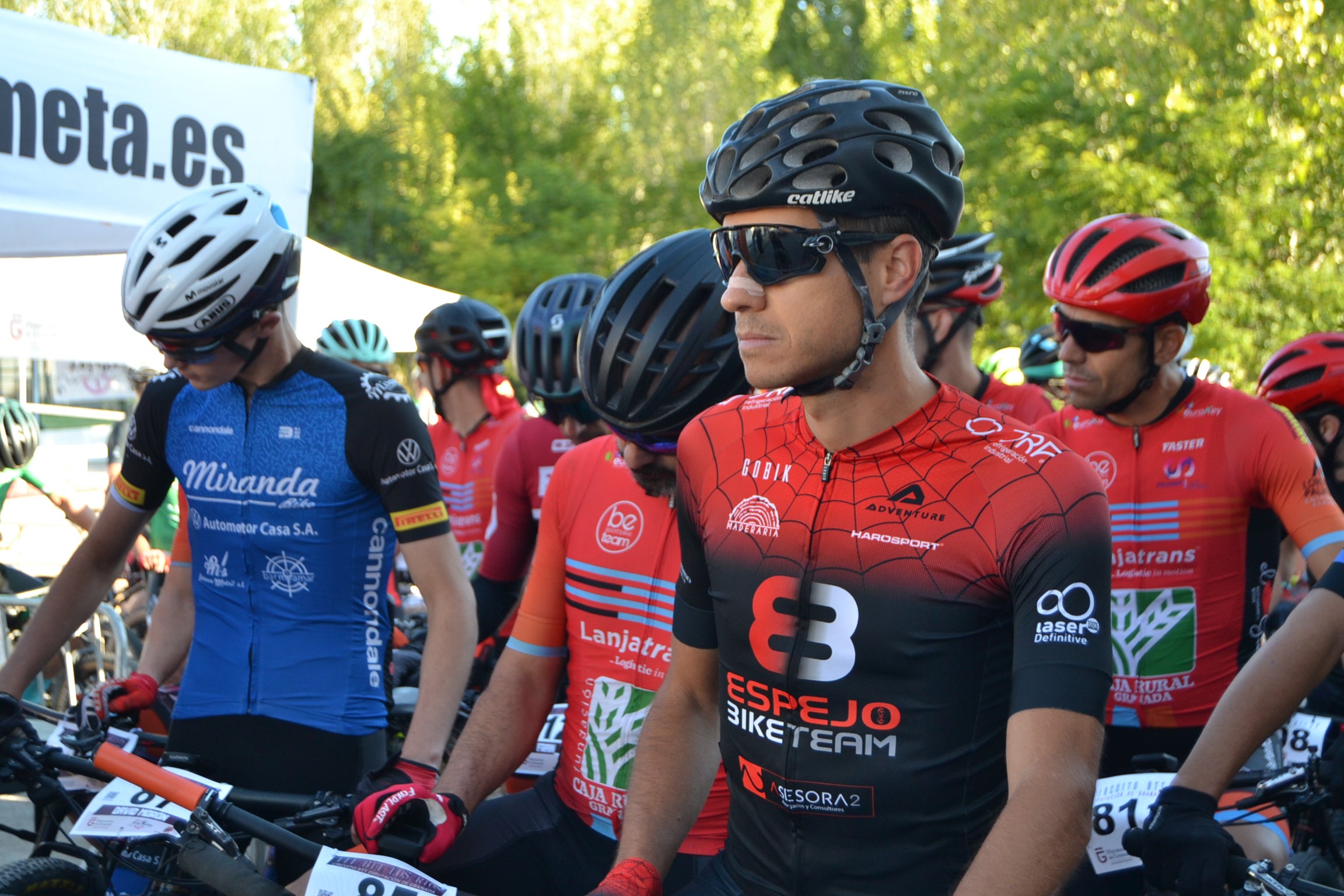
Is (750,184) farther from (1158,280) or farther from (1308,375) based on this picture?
(1308,375)

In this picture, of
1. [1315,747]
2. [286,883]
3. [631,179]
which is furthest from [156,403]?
[631,179]

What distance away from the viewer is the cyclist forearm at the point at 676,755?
232cm

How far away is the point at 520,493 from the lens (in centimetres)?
516

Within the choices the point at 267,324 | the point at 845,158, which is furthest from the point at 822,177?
the point at 267,324

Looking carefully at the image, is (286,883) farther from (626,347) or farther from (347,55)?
(347,55)

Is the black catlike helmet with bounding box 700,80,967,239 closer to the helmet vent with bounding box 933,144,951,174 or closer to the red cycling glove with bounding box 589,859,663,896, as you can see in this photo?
the helmet vent with bounding box 933,144,951,174

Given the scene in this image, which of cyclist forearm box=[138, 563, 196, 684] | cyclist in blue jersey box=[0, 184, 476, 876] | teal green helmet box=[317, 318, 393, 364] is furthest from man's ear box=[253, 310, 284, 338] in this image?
teal green helmet box=[317, 318, 393, 364]

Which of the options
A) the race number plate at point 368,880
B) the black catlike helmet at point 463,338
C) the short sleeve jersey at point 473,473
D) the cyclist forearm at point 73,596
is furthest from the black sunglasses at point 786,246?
the black catlike helmet at point 463,338

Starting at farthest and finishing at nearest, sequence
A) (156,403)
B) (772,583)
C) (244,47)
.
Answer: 1. (244,47)
2. (156,403)
3. (772,583)

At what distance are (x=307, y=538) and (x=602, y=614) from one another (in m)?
0.94

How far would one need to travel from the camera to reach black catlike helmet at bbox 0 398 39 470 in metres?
6.97

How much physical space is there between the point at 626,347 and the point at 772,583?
89 centimetres

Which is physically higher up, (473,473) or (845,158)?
(845,158)

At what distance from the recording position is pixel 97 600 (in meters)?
3.78
